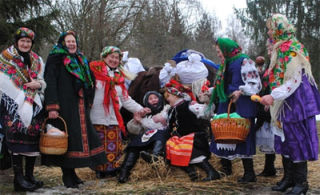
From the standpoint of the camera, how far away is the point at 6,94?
3.97 m

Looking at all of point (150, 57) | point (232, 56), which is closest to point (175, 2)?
point (150, 57)

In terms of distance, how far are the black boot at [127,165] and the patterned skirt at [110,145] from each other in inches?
5.7

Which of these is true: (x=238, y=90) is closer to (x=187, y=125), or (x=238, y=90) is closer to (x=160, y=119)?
(x=187, y=125)

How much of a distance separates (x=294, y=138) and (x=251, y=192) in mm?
732

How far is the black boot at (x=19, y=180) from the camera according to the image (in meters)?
4.05

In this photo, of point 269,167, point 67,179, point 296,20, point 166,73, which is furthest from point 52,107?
point 296,20

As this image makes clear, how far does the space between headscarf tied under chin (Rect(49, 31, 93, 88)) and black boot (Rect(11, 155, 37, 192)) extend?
42.4 inches

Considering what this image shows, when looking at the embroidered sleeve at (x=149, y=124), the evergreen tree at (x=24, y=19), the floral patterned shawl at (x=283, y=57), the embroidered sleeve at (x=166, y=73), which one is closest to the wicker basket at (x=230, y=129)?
the floral patterned shawl at (x=283, y=57)

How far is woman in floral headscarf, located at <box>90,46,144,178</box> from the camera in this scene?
15.3ft

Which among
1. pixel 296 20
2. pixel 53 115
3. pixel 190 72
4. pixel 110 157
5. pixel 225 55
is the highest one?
pixel 296 20

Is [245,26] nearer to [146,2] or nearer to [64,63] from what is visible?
[146,2]

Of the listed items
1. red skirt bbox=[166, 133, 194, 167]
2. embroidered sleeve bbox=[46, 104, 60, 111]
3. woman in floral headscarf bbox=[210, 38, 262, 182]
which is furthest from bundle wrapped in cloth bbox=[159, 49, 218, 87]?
embroidered sleeve bbox=[46, 104, 60, 111]

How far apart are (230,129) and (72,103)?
1.75 meters

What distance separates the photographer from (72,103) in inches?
165
